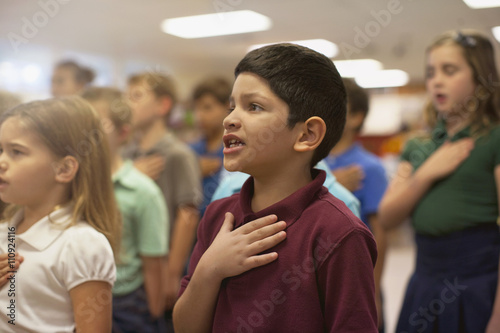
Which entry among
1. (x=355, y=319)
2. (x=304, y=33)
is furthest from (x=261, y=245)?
(x=304, y=33)

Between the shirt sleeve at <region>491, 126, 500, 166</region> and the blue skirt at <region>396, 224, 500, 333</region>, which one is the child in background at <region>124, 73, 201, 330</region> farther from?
the shirt sleeve at <region>491, 126, 500, 166</region>

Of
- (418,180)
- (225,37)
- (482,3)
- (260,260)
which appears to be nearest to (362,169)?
(418,180)

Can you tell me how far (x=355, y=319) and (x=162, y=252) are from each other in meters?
1.03

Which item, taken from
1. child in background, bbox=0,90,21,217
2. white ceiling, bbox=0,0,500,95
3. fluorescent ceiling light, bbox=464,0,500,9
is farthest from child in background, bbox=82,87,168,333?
fluorescent ceiling light, bbox=464,0,500,9

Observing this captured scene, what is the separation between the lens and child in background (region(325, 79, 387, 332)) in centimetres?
184

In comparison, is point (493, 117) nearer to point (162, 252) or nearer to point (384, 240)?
point (384, 240)

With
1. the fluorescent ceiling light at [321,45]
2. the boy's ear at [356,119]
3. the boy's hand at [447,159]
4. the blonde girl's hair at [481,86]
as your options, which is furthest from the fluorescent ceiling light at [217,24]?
the boy's hand at [447,159]

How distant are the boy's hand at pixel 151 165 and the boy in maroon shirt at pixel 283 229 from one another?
4.49ft

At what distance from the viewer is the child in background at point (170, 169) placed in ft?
7.76

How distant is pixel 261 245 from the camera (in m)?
0.84

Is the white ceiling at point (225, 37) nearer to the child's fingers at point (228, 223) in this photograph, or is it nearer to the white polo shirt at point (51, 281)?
the white polo shirt at point (51, 281)

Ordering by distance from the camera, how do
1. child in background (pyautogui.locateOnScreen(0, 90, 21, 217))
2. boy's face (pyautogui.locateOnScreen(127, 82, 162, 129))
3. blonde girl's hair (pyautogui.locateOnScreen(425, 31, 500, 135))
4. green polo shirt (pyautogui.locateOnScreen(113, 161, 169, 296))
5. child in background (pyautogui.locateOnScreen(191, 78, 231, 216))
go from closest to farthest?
child in background (pyautogui.locateOnScreen(0, 90, 21, 217)) → blonde girl's hair (pyautogui.locateOnScreen(425, 31, 500, 135)) → green polo shirt (pyautogui.locateOnScreen(113, 161, 169, 296)) → boy's face (pyautogui.locateOnScreen(127, 82, 162, 129)) → child in background (pyautogui.locateOnScreen(191, 78, 231, 216))

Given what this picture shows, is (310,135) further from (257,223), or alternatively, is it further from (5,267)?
(5,267)

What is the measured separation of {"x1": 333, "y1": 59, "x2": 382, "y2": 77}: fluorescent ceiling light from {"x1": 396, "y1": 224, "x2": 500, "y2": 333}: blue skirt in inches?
286
